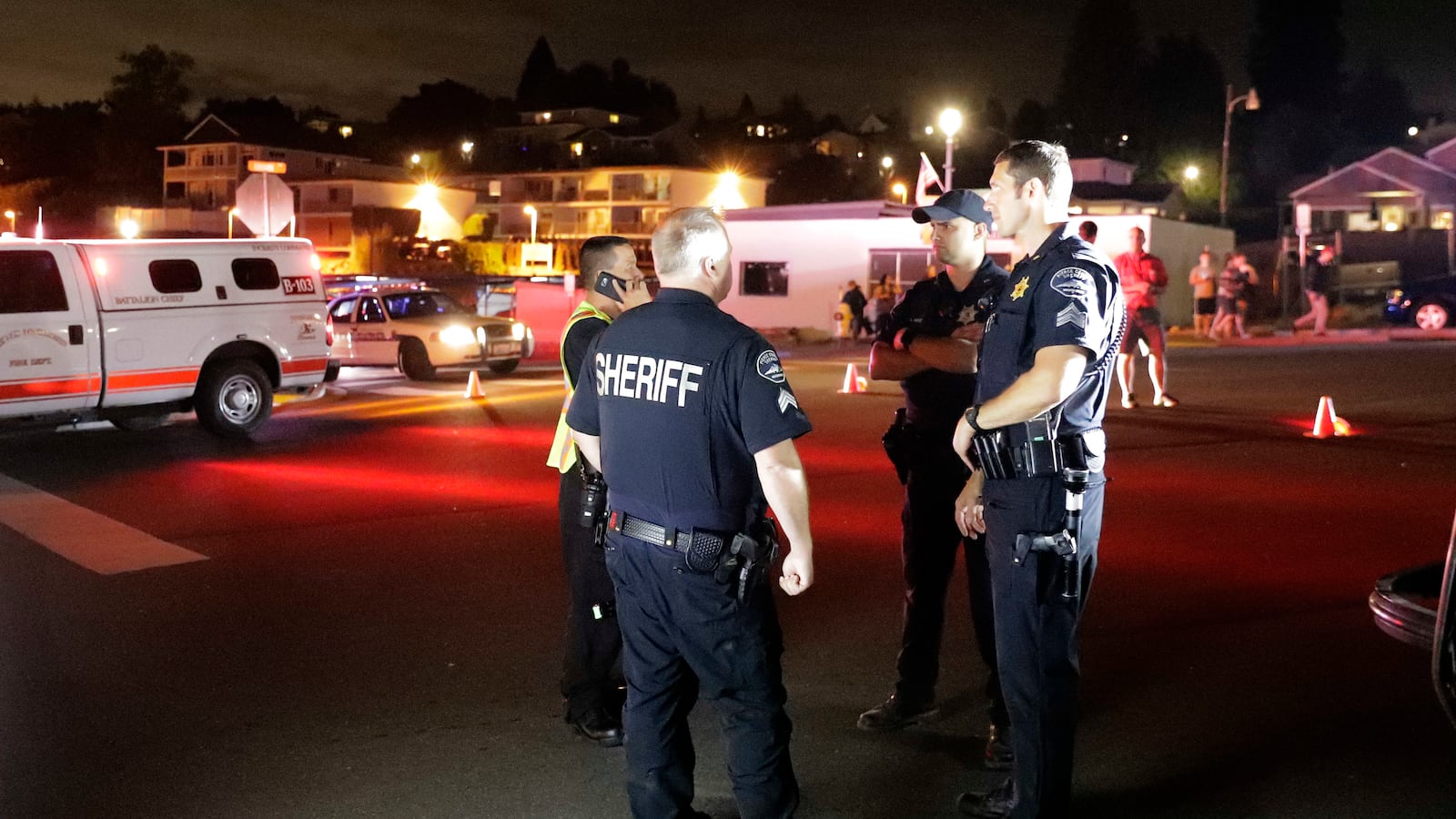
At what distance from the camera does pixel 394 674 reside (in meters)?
5.87

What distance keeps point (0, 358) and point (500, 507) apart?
5.38 meters

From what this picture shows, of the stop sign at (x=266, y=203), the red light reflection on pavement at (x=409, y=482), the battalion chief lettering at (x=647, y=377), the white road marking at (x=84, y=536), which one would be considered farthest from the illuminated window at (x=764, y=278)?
the battalion chief lettering at (x=647, y=377)

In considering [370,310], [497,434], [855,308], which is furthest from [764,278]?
[497,434]

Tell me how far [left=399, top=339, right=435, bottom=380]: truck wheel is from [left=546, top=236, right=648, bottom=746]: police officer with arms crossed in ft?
54.9

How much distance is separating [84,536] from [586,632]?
5.25 metres

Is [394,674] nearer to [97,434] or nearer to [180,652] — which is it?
[180,652]

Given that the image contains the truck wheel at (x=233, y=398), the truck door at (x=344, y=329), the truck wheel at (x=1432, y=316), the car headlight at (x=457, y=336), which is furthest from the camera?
the truck wheel at (x=1432, y=316)

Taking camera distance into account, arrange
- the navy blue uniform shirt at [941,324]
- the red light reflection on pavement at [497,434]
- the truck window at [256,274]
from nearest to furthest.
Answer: the navy blue uniform shirt at [941,324] → the red light reflection on pavement at [497,434] → the truck window at [256,274]

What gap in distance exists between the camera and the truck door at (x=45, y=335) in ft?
39.4

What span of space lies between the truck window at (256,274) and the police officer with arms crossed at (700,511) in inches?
436

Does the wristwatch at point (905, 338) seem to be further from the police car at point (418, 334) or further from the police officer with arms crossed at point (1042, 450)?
the police car at point (418, 334)

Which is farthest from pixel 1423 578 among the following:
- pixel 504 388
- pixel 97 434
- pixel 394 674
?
pixel 504 388

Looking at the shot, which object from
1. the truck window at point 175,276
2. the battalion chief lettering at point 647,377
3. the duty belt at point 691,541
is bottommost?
the duty belt at point 691,541

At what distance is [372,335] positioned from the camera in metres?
22.1
